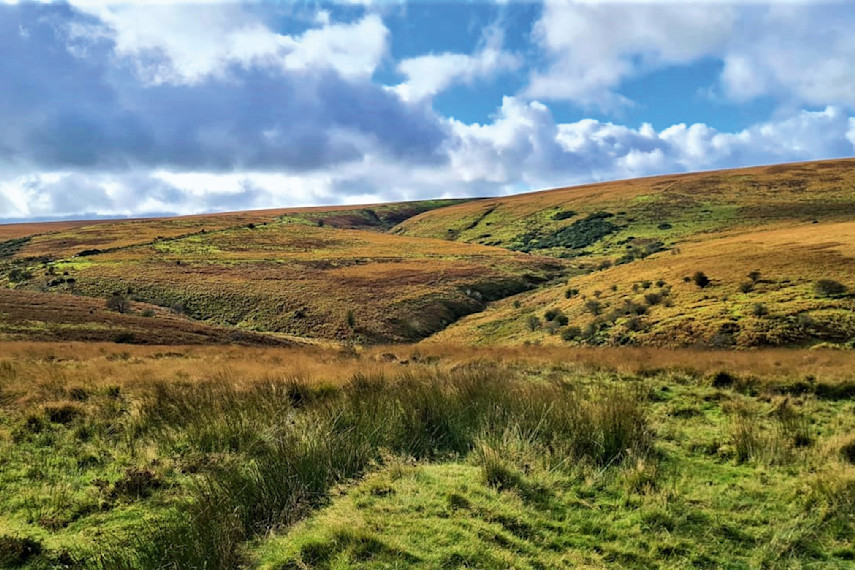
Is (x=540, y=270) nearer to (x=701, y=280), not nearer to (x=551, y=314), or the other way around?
(x=551, y=314)

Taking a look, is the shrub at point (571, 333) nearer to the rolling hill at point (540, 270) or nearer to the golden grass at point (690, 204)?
the rolling hill at point (540, 270)

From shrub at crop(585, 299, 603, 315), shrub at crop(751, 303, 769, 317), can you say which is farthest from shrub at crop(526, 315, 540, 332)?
shrub at crop(751, 303, 769, 317)

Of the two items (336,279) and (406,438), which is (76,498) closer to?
(406,438)

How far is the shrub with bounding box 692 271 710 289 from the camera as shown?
138ft

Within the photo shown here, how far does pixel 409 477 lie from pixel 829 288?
39633 mm

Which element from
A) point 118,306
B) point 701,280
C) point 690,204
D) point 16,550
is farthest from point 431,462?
point 690,204

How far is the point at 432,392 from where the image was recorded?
9.47 m

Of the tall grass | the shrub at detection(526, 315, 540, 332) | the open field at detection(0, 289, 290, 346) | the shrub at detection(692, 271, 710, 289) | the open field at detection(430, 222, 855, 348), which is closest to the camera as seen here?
the tall grass

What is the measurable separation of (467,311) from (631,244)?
43319mm

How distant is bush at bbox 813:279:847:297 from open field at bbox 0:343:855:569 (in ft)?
96.2

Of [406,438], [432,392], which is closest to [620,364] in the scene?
[432,392]

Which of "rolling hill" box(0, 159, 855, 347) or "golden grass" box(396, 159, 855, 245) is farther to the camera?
"golden grass" box(396, 159, 855, 245)

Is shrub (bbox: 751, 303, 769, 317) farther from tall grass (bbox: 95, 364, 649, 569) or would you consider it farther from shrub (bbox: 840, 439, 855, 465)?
tall grass (bbox: 95, 364, 649, 569)

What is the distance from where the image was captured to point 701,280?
139ft
